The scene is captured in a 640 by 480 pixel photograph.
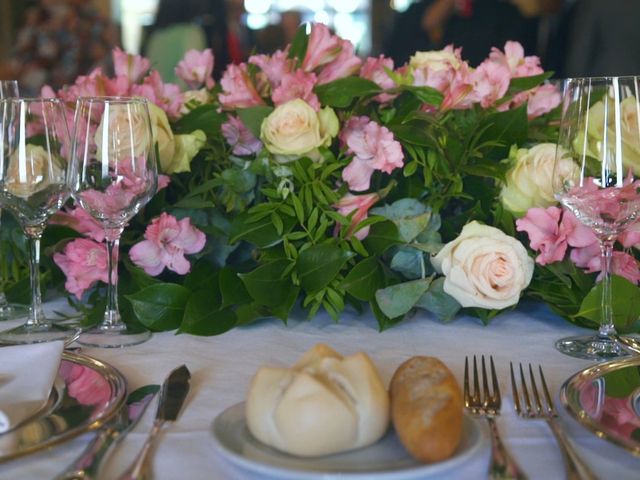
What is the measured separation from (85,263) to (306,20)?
3.06 metres

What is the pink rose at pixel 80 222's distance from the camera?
0.98m

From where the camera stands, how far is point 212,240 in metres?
1.02

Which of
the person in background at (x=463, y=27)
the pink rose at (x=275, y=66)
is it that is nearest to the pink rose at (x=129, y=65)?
the pink rose at (x=275, y=66)

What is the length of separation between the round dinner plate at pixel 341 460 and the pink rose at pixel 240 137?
0.51 meters

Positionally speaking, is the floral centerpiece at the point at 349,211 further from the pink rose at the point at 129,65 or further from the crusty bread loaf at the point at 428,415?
the crusty bread loaf at the point at 428,415

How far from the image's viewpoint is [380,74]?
1060 millimetres

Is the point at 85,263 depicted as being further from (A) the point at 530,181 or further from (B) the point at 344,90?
(A) the point at 530,181

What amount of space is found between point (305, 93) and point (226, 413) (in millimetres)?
→ 483

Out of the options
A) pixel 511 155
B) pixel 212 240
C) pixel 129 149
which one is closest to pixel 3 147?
pixel 129 149

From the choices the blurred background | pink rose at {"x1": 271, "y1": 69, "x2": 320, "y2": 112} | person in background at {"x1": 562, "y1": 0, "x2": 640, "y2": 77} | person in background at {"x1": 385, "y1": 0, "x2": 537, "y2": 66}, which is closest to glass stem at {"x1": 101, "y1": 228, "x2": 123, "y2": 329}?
pink rose at {"x1": 271, "y1": 69, "x2": 320, "y2": 112}

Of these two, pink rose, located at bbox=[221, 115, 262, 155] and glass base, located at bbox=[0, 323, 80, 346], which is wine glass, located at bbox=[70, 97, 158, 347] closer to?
glass base, located at bbox=[0, 323, 80, 346]

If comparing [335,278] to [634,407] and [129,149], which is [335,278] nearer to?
[129,149]

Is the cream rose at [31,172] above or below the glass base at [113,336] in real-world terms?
above

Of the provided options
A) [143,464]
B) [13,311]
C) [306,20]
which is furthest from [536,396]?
[306,20]
